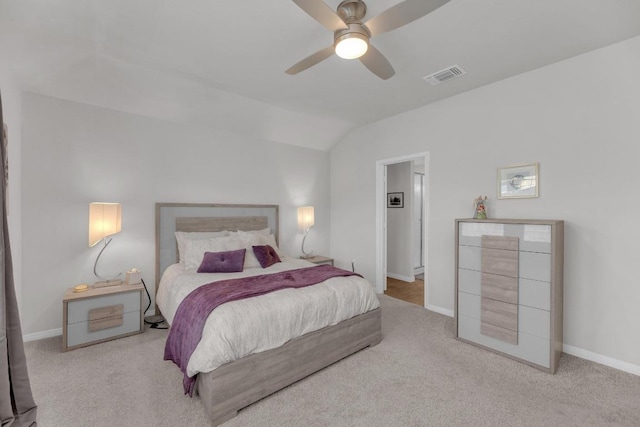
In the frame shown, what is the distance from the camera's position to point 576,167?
2664 millimetres

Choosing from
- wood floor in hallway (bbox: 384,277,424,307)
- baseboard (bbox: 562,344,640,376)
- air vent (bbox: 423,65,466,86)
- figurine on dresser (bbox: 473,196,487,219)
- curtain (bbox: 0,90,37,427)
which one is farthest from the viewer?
wood floor in hallway (bbox: 384,277,424,307)

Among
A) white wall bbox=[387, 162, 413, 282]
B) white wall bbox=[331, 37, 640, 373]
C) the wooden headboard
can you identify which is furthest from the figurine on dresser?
the wooden headboard

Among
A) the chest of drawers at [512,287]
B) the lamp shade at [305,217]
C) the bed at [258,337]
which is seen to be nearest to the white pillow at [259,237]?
the bed at [258,337]

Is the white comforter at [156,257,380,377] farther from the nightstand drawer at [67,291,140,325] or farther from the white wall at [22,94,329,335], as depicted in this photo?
the white wall at [22,94,329,335]

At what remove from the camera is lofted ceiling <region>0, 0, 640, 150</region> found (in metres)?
2.06

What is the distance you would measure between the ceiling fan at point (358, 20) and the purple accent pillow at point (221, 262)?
2189mm

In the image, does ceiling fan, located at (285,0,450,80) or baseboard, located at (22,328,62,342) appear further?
baseboard, located at (22,328,62,342)

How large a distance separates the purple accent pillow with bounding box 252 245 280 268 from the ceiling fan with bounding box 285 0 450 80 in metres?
2.25

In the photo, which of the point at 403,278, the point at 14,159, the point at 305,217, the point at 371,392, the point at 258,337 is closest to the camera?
the point at 258,337

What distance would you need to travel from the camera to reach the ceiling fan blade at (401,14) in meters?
1.58

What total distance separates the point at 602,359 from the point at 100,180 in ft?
17.0

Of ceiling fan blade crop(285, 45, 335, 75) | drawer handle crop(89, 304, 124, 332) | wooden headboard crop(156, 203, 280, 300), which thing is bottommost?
drawer handle crop(89, 304, 124, 332)

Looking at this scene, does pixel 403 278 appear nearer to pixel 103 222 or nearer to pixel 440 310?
pixel 440 310

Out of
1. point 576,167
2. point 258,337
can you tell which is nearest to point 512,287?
point 576,167
